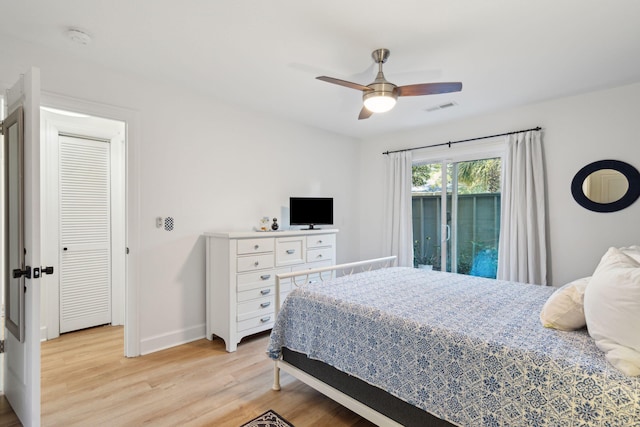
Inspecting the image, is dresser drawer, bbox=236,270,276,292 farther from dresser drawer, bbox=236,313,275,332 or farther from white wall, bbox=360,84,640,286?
white wall, bbox=360,84,640,286

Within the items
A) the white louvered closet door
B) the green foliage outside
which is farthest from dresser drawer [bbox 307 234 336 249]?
the white louvered closet door

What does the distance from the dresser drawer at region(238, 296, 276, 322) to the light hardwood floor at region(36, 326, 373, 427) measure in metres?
0.30

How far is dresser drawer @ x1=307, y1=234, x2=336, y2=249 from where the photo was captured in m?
3.71

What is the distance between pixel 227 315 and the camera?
299cm

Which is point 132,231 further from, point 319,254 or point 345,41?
point 345,41

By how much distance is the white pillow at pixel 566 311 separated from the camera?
151cm

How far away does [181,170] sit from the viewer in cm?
313

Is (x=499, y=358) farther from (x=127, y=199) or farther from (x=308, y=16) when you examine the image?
(x=127, y=199)

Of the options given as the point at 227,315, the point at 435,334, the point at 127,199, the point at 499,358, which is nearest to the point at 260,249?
the point at 227,315

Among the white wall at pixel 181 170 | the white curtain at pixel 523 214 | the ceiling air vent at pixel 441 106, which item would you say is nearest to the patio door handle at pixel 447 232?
the white curtain at pixel 523 214

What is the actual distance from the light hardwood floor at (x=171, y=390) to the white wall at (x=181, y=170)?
0.37m

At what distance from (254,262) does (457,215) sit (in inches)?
108

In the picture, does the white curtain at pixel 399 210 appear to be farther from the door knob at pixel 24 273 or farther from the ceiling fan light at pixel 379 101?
the door knob at pixel 24 273

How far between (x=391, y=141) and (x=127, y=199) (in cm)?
354
